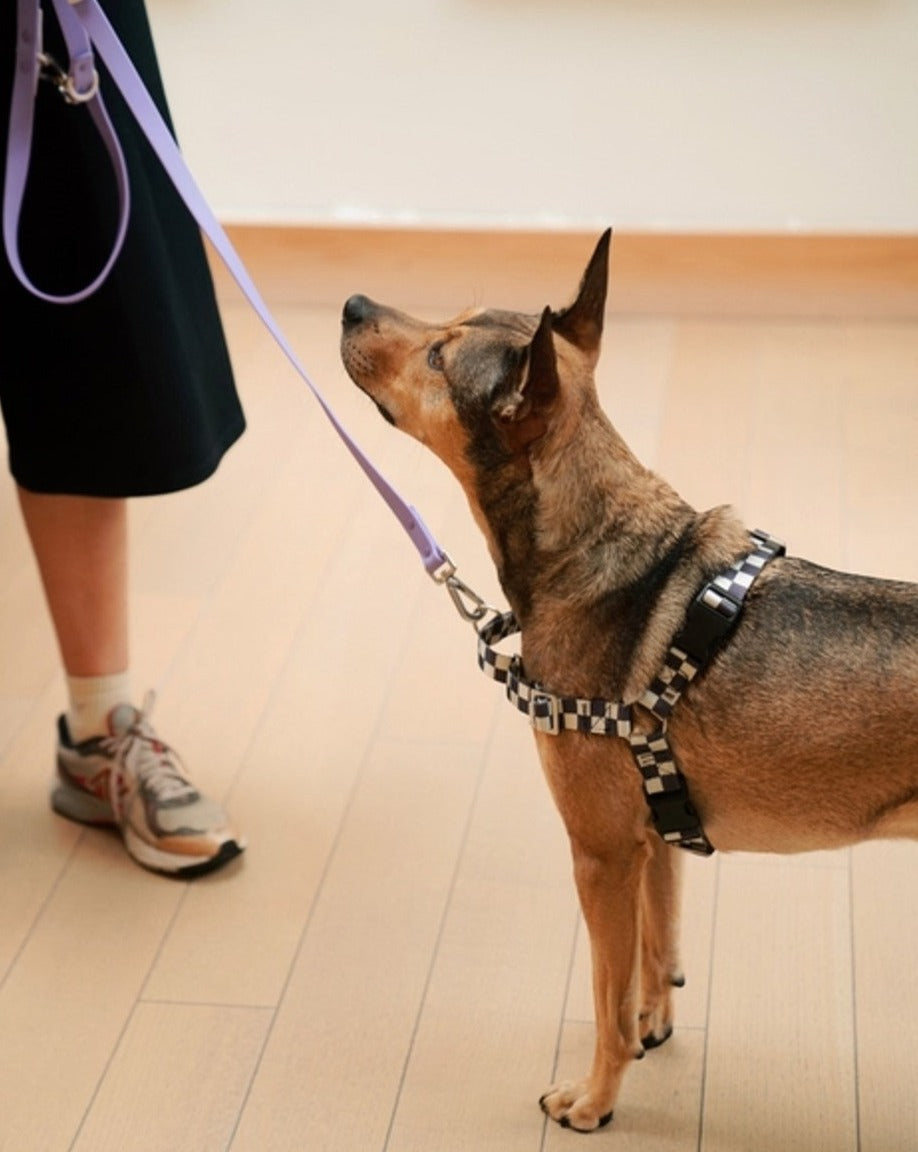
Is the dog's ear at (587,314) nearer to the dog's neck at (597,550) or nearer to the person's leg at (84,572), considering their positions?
the dog's neck at (597,550)

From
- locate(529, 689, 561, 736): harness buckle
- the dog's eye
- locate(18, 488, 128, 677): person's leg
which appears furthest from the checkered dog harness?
locate(18, 488, 128, 677): person's leg

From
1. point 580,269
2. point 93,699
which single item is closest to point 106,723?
point 93,699

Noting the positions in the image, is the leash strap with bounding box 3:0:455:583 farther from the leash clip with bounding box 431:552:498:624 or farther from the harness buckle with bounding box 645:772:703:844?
the harness buckle with bounding box 645:772:703:844

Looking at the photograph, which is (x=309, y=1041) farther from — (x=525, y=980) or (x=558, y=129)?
(x=558, y=129)

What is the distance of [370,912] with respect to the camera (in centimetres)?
241

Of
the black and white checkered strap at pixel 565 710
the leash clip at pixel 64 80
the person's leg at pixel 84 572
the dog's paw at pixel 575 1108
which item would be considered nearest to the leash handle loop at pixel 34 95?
the leash clip at pixel 64 80

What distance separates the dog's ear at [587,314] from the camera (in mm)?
1895

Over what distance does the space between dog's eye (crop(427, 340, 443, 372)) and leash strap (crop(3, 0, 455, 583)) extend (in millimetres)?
150

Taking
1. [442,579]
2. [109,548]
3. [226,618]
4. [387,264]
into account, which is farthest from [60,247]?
[387,264]

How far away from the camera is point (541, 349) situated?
169 centimetres

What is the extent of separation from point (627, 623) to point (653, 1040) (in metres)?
0.61

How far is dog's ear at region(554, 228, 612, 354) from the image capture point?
189 centimetres

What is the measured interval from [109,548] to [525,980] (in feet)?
2.86

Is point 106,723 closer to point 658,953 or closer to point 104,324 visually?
point 104,324
